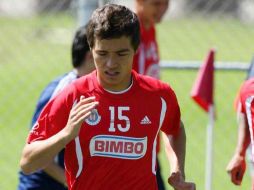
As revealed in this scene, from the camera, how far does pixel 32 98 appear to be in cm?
1242

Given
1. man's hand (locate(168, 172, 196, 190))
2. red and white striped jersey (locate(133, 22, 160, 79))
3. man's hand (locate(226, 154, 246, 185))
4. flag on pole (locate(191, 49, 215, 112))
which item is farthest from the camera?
flag on pole (locate(191, 49, 215, 112))

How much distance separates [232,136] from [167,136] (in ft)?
18.8

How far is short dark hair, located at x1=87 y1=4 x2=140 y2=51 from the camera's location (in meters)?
4.44

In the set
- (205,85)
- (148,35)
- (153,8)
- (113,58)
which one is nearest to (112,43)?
(113,58)

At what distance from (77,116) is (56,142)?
0.52 feet

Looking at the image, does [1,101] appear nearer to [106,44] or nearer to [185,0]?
[106,44]

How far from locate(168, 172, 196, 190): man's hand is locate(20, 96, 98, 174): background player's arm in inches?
22.4

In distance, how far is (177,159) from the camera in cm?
471

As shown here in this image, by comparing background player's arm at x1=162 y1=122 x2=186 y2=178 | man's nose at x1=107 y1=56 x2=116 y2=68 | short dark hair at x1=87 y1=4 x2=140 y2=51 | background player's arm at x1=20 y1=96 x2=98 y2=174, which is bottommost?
background player's arm at x1=162 y1=122 x2=186 y2=178

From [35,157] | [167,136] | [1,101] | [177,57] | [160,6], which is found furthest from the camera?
[177,57]

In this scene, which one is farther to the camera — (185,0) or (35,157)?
(185,0)

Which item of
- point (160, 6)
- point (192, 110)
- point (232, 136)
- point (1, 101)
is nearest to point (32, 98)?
point (1, 101)

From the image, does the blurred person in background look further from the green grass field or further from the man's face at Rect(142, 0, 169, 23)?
the green grass field

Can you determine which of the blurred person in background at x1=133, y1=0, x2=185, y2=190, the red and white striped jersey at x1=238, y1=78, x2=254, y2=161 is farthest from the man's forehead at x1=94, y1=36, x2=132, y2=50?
the blurred person in background at x1=133, y1=0, x2=185, y2=190
